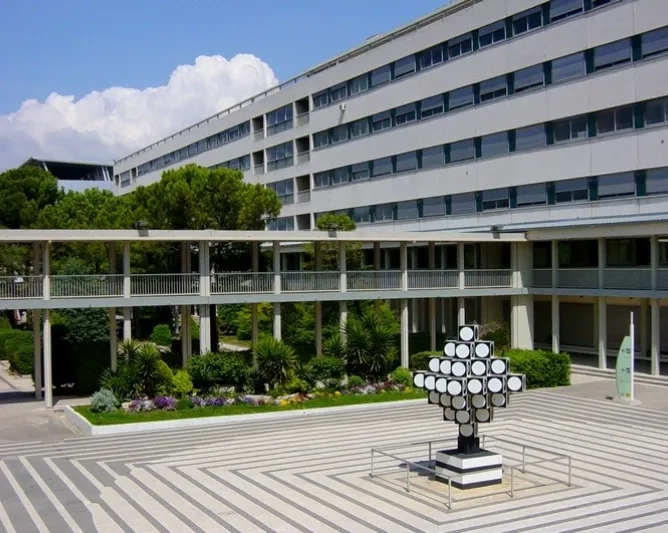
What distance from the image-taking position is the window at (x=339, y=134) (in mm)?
50656

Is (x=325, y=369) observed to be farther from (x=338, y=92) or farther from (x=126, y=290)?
(x=338, y=92)

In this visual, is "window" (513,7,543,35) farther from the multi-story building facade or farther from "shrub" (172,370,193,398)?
"shrub" (172,370,193,398)

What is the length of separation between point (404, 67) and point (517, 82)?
876 cm

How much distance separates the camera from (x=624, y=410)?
26141 millimetres

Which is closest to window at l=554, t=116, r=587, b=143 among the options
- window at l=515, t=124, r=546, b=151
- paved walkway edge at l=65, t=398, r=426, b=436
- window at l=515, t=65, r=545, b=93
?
window at l=515, t=124, r=546, b=151

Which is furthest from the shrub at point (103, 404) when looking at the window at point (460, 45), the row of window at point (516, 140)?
the window at point (460, 45)

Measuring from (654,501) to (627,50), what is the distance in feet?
73.4

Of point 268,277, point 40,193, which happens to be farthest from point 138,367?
point 40,193

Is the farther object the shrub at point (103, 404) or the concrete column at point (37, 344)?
the concrete column at point (37, 344)

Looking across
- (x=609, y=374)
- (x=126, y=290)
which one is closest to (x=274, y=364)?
(x=126, y=290)

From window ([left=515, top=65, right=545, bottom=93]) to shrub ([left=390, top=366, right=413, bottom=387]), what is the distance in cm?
1535

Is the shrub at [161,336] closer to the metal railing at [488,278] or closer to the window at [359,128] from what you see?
the window at [359,128]

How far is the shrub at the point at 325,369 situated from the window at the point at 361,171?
20.8 m

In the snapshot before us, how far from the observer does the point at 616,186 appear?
1355 inches
